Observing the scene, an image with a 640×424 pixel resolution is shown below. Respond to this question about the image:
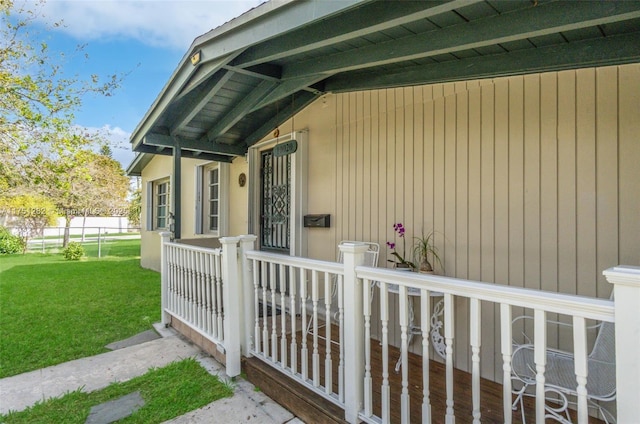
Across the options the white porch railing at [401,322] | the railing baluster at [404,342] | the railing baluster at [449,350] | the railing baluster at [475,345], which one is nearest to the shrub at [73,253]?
the white porch railing at [401,322]

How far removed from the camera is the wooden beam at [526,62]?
6.47 ft

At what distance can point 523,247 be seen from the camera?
239cm

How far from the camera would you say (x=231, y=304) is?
2883mm

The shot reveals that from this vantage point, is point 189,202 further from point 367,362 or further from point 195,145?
point 367,362

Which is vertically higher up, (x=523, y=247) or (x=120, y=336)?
(x=523, y=247)

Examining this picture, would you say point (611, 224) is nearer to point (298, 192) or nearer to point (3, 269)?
point (298, 192)

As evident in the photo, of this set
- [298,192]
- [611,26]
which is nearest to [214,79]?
[298,192]

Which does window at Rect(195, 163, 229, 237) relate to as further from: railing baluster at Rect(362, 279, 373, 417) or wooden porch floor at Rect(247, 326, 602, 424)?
railing baluster at Rect(362, 279, 373, 417)

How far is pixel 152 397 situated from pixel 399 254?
2420 mm

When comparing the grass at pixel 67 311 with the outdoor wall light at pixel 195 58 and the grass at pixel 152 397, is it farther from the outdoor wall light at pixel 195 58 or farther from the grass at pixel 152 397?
the outdoor wall light at pixel 195 58

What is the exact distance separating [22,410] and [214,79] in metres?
3.11

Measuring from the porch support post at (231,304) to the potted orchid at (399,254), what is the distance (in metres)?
1.47

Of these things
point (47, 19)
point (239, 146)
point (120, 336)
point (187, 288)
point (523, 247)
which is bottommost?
point (120, 336)

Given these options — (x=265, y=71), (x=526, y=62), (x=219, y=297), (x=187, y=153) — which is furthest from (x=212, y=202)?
(x=526, y=62)
